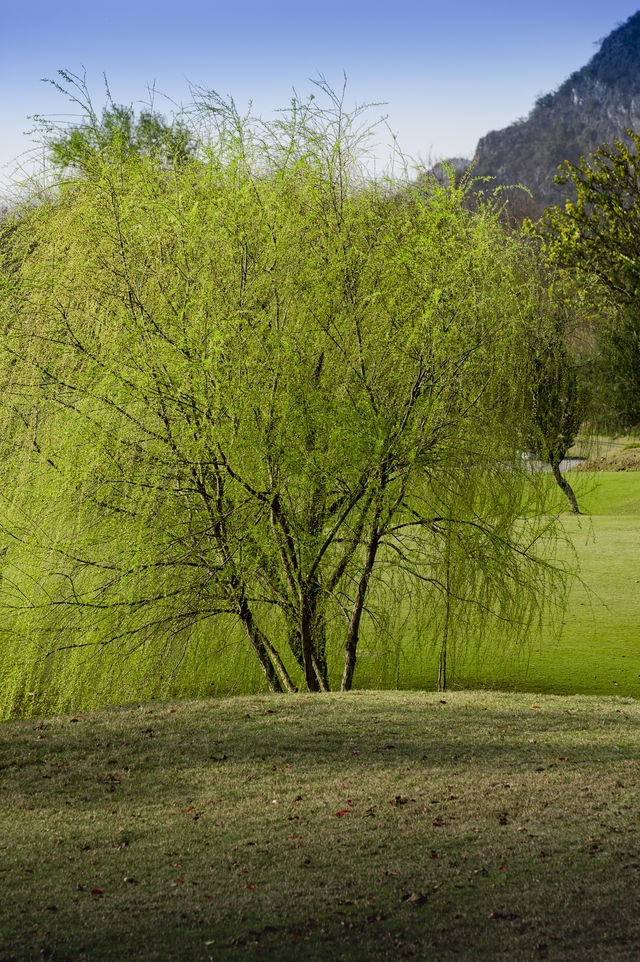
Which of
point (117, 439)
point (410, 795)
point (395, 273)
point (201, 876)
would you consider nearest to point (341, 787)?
point (410, 795)

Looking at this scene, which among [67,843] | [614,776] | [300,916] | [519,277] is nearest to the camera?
[300,916]

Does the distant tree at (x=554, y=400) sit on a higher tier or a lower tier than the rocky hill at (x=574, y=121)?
lower

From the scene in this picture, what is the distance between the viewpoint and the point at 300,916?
316cm

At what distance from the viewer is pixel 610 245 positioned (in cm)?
1633

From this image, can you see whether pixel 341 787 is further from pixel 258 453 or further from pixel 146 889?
pixel 258 453

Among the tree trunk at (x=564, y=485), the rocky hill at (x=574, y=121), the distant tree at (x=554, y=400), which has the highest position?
the rocky hill at (x=574, y=121)

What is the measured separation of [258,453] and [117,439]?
1178 millimetres

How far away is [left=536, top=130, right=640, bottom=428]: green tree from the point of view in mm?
16062

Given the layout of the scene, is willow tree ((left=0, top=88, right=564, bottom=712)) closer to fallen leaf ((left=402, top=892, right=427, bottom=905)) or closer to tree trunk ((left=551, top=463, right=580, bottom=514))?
tree trunk ((left=551, top=463, right=580, bottom=514))

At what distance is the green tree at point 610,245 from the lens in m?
16.1

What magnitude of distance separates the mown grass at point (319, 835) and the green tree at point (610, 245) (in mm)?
12122

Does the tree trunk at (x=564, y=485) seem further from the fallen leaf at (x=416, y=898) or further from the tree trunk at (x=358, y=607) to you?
the fallen leaf at (x=416, y=898)

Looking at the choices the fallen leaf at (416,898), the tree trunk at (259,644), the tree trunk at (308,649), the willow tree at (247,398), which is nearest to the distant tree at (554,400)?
the willow tree at (247,398)

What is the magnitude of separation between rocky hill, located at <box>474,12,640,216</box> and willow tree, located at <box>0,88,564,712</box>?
73704 millimetres
